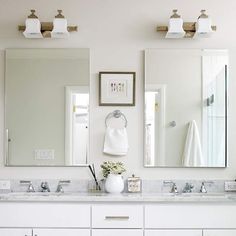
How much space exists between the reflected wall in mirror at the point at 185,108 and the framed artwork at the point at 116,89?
0.14 metres

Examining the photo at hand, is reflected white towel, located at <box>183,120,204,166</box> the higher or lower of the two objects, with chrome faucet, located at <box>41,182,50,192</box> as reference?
higher

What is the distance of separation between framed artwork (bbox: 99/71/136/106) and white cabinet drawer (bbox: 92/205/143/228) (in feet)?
3.18

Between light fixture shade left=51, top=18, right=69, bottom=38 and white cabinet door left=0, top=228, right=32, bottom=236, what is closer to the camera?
white cabinet door left=0, top=228, right=32, bottom=236

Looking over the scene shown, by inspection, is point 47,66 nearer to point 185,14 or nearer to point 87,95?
point 87,95

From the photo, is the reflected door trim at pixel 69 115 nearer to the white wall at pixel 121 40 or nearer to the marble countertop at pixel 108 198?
the white wall at pixel 121 40

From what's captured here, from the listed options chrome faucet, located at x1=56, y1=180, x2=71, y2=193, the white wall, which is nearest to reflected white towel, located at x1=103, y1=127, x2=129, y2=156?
the white wall

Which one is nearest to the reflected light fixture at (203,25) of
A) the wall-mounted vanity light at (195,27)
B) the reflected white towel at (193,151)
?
the wall-mounted vanity light at (195,27)

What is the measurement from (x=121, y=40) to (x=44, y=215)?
1.64 metres

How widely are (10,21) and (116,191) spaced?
1783 millimetres

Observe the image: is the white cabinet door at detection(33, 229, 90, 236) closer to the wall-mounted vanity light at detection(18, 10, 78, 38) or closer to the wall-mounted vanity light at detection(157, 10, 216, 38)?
the wall-mounted vanity light at detection(18, 10, 78, 38)

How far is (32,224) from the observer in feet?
10.00

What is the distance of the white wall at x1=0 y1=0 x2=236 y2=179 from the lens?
11.5ft

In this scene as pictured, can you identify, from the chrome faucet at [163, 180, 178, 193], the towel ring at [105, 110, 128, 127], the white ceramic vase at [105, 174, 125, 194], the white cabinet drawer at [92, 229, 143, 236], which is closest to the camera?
the white cabinet drawer at [92, 229, 143, 236]

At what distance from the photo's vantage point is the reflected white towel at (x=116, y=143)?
3482 mm
